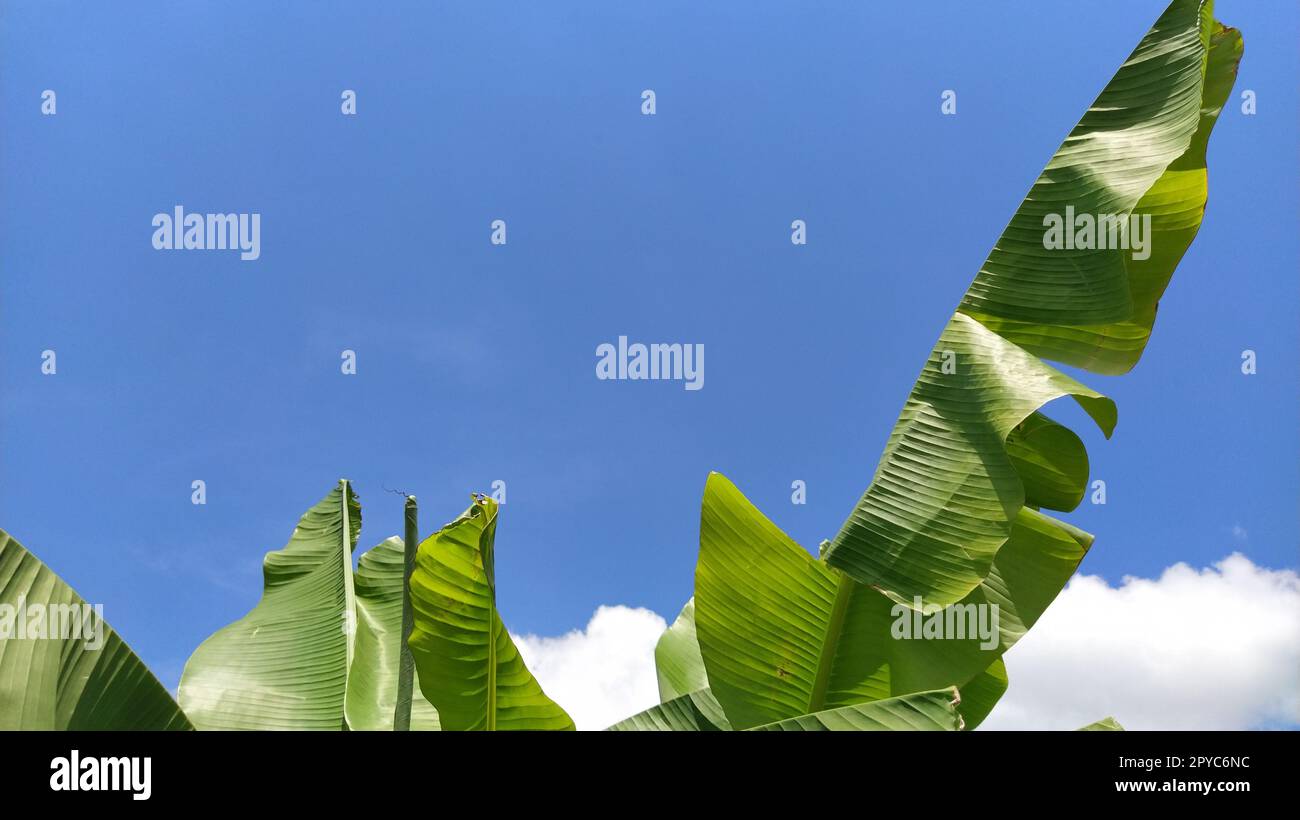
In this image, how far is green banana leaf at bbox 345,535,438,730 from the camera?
335 cm

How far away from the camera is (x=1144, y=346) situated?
2961 millimetres

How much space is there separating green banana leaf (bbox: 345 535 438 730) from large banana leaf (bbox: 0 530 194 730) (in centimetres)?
114

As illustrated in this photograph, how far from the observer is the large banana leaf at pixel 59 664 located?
1.95 meters

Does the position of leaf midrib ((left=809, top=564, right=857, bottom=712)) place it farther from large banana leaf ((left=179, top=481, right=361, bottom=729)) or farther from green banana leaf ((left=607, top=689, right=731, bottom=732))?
large banana leaf ((left=179, top=481, right=361, bottom=729))

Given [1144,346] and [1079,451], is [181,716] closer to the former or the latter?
[1079,451]

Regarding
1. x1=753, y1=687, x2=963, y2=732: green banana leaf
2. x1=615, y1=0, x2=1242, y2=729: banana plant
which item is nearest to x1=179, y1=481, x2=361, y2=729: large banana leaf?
x1=615, y1=0, x2=1242, y2=729: banana plant

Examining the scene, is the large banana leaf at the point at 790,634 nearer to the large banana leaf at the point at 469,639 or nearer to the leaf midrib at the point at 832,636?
the leaf midrib at the point at 832,636

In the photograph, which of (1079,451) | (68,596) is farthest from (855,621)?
(68,596)
